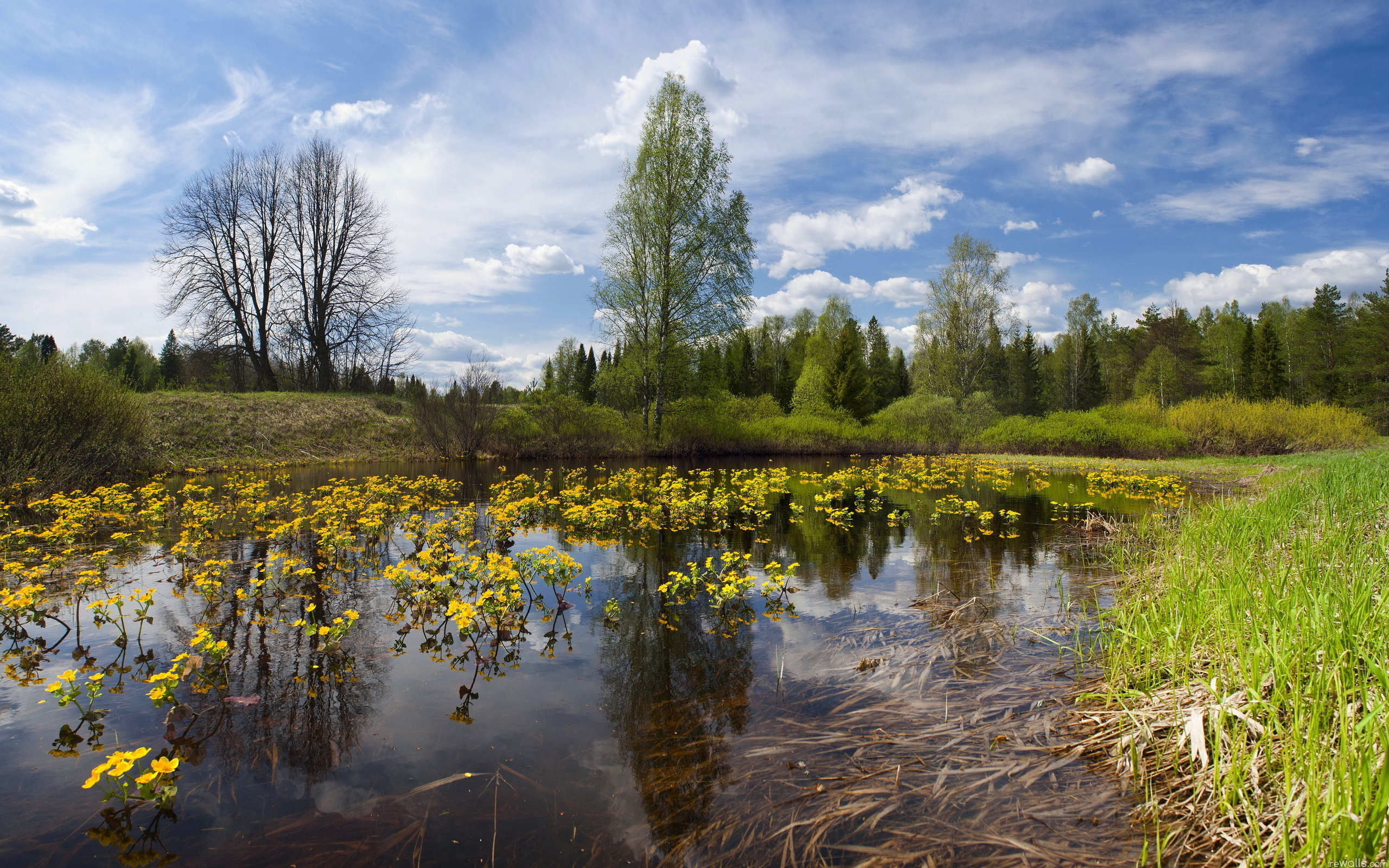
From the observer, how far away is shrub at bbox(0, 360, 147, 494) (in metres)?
10.5

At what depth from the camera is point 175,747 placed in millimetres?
3256

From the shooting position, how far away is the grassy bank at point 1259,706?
78.2 inches

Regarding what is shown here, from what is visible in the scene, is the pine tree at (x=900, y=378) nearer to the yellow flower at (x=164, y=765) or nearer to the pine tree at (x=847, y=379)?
the pine tree at (x=847, y=379)

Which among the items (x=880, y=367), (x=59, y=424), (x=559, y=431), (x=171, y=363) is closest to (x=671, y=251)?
(x=559, y=431)

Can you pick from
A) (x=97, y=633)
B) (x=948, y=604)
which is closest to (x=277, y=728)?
(x=97, y=633)

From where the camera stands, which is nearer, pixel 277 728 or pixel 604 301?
pixel 277 728

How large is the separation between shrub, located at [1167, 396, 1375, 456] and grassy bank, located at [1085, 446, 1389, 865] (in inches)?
1106

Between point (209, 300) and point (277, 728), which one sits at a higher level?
point (209, 300)

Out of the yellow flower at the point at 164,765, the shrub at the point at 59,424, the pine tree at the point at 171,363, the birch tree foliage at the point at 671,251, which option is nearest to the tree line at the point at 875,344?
the birch tree foliage at the point at 671,251

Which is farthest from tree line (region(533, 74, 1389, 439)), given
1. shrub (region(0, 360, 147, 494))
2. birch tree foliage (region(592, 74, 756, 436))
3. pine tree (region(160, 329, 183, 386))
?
pine tree (region(160, 329, 183, 386))

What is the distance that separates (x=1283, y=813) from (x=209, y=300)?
3734 centimetres

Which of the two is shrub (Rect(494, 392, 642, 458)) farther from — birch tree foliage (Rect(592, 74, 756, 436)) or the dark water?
the dark water

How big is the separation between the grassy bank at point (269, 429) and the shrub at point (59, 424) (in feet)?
16.9

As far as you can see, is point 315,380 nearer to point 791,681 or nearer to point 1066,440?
point 791,681
